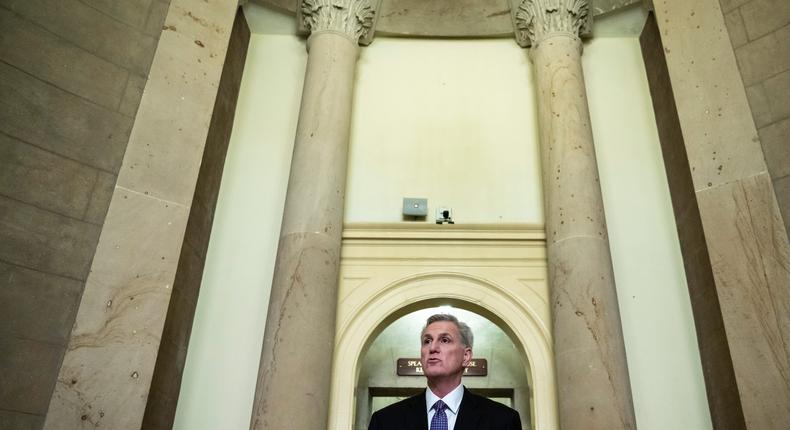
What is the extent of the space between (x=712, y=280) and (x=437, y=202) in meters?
2.73

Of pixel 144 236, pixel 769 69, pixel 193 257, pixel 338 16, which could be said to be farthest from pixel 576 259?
pixel 338 16

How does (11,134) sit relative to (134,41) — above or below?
below

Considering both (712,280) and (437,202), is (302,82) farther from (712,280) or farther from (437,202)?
(712,280)

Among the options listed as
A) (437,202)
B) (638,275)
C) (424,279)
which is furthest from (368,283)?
(638,275)

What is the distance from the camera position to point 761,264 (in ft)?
14.8

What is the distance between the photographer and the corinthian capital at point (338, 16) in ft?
23.0

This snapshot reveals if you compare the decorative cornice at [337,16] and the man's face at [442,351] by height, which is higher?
the decorative cornice at [337,16]

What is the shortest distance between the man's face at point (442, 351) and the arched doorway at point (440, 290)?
2.97 metres

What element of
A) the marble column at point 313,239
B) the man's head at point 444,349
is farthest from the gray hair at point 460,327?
the marble column at point 313,239

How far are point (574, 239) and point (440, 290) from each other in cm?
136

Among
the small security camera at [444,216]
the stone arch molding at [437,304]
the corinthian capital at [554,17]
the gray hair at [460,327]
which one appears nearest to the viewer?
the gray hair at [460,327]

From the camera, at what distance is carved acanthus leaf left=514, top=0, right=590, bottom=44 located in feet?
22.9

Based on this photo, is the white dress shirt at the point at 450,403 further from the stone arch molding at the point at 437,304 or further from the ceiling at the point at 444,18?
the ceiling at the point at 444,18

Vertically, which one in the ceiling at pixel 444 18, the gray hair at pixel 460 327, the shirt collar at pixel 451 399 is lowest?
the shirt collar at pixel 451 399
